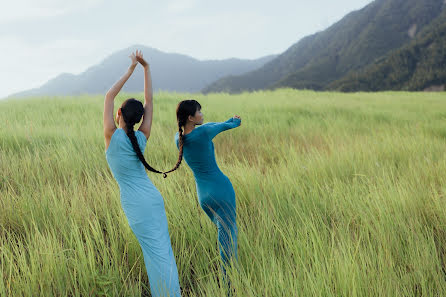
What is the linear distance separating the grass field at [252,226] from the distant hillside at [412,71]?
106520 mm

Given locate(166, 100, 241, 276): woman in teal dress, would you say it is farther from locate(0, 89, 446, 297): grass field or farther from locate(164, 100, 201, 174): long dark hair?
locate(0, 89, 446, 297): grass field

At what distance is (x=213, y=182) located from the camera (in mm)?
1757

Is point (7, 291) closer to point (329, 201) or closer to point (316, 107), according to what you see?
point (329, 201)

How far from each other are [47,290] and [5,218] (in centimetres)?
109

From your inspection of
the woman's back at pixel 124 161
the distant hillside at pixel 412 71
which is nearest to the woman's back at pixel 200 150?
the woman's back at pixel 124 161

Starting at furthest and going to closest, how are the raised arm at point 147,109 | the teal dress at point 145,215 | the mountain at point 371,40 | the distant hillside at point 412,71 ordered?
1. the mountain at point 371,40
2. the distant hillside at point 412,71
3. the raised arm at point 147,109
4. the teal dress at point 145,215

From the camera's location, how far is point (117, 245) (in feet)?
6.05

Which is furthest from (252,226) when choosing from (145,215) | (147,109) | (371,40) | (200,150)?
(371,40)

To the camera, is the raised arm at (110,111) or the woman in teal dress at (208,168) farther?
the woman in teal dress at (208,168)

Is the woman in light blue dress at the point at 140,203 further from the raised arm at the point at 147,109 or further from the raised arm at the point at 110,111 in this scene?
the raised arm at the point at 147,109

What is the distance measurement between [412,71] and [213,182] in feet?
419

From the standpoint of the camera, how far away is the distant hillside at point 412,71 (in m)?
93.6

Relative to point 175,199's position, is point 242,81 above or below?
above

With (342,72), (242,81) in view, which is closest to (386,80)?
(342,72)
